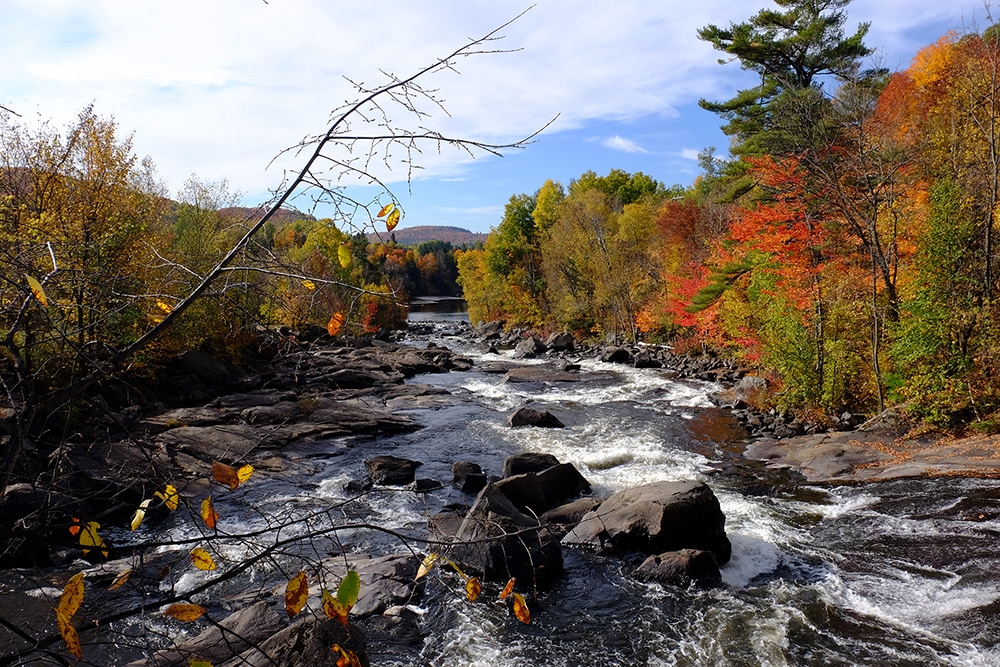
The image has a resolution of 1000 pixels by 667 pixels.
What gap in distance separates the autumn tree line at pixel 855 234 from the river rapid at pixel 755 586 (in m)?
4.80

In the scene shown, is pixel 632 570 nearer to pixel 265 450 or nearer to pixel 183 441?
pixel 265 450

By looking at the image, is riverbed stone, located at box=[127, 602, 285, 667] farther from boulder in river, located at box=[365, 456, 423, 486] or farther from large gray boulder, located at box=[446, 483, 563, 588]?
boulder in river, located at box=[365, 456, 423, 486]

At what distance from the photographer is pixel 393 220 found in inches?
99.0

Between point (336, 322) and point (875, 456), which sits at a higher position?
point (336, 322)

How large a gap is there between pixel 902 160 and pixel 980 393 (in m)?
7.37

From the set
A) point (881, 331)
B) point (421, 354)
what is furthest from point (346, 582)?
point (421, 354)

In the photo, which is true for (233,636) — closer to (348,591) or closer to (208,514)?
(208,514)

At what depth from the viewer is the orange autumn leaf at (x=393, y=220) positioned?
247 centimetres

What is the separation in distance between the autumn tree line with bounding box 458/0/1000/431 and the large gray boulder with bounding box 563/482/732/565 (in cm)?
895

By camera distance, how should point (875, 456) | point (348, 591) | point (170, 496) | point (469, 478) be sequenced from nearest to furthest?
point (348, 591), point (170, 496), point (469, 478), point (875, 456)

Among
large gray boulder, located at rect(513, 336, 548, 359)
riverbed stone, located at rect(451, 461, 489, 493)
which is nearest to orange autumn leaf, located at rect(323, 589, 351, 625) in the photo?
riverbed stone, located at rect(451, 461, 489, 493)

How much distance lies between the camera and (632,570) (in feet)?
34.1

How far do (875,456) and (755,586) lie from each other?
7.52m

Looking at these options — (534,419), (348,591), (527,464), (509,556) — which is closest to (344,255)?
(348,591)
